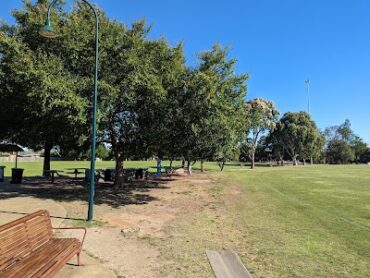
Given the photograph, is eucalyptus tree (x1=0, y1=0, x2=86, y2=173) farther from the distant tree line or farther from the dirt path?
the dirt path

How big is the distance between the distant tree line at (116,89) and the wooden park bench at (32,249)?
27.0ft

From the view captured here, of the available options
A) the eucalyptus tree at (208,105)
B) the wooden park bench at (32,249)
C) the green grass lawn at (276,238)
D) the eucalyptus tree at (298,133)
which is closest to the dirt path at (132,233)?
the green grass lawn at (276,238)

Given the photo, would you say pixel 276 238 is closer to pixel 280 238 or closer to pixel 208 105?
pixel 280 238

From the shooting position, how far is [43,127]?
18.3 m

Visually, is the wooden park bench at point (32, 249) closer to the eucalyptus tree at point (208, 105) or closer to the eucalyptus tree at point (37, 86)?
the eucalyptus tree at point (37, 86)

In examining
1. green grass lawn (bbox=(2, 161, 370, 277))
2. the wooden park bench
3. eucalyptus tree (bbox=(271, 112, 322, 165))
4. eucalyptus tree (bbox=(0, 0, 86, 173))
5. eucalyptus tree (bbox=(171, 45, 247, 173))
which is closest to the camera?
the wooden park bench

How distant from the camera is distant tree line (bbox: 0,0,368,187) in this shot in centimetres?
1577

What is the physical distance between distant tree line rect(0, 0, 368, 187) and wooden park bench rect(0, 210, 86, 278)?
824 cm

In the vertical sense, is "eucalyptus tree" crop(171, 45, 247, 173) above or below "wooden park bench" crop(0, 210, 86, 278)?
above

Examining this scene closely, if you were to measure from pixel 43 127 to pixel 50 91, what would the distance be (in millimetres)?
3784

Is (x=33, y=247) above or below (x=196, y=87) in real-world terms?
below

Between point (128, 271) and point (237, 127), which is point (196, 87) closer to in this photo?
point (237, 127)

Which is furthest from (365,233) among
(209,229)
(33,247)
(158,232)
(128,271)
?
(33,247)

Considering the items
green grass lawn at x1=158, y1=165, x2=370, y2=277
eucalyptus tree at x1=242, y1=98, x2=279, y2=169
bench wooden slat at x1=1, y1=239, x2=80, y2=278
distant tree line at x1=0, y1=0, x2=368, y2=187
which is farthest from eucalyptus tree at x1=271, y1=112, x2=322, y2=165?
bench wooden slat at x1=1, y1=239, x2=80, y2=278
